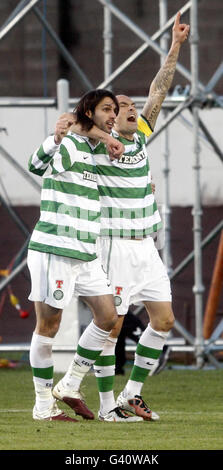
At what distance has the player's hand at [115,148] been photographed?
24.2ft

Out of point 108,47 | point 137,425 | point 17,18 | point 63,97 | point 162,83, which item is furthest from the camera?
point 108,47

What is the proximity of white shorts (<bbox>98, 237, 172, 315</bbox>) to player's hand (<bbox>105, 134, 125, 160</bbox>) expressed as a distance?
0.76 metres

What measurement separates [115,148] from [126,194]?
23.8 inches

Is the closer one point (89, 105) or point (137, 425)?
point (137, 425)

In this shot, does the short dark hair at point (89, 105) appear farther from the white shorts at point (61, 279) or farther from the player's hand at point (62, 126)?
the white shorts at point (61, 279)

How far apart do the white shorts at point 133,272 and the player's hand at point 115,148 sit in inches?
29.8

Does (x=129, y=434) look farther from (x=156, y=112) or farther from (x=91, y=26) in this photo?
(x=91, y=26)

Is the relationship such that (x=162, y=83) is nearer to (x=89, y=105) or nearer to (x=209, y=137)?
(x=89, y=105)

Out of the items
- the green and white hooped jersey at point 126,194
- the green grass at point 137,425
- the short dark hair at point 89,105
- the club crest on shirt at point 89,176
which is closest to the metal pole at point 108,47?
the green grass at point 137,425

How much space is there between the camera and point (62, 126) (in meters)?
7.57

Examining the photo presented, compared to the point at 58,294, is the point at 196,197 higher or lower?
lower

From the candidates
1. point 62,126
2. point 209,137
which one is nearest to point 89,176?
point 62,126

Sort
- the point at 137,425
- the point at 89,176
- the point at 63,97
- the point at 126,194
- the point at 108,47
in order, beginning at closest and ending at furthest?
the point at 137,425 < the point at 89,176 < the point at 126,194 < the point at 63,97 < the point at 108,47

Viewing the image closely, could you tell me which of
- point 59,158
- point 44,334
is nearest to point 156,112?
point 59,158
